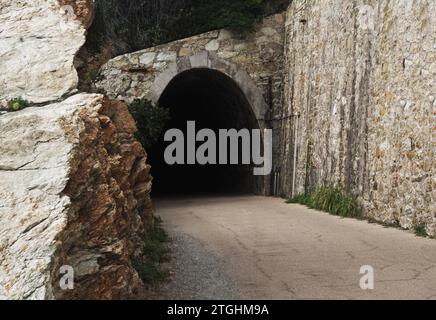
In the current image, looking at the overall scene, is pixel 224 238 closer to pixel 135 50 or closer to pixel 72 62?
pixel 72 62

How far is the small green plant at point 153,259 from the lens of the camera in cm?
511

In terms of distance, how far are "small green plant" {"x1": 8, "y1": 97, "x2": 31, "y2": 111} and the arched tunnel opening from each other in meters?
9.97

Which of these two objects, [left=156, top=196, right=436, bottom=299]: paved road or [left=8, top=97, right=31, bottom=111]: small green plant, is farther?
[left=156, top=196, right=436, bottom=299]: paved road

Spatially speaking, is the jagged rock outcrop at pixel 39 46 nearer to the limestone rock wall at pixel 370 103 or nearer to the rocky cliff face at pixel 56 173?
the rocky cliff face at pixel 56 173

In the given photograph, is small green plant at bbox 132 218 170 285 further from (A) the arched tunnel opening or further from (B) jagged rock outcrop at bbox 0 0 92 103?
(A) the arched tunnel opening

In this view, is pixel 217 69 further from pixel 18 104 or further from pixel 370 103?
pixel 18 104

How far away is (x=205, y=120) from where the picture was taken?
67.6 feet

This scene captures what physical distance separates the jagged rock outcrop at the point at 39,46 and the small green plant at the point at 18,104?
0.24 ft

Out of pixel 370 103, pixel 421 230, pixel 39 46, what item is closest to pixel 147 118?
pixel 370 103

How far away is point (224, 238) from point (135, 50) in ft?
29.0

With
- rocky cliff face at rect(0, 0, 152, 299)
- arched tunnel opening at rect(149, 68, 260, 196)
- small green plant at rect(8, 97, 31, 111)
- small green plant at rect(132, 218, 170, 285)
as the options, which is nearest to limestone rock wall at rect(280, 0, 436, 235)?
arched tunnel opening at rect(149, 68, 260, 196)

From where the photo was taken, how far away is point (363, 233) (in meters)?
7.79

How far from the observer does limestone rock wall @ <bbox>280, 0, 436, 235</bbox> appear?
7.68 m

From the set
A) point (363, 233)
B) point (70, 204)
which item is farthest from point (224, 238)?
point (70, 204)
